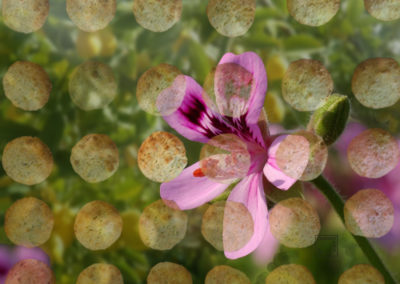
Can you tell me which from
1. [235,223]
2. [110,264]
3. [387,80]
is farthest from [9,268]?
[387,80]

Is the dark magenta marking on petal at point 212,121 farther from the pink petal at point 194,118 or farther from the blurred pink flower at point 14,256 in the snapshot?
the blurred pink flower at point 14,256

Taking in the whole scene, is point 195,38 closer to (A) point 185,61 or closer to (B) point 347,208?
(A) point 185,61

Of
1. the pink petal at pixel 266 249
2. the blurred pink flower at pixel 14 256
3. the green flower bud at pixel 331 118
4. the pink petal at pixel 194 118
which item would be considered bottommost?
the blurred pink flower at pixel 14 256

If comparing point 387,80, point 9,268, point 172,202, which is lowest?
point 9,268

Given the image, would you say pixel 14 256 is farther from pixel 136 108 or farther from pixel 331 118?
pixel 331 118

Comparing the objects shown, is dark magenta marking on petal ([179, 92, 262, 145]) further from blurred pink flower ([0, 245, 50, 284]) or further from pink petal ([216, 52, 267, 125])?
blurred pink flower ([0, 245, 50, 284])

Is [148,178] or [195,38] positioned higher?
[195,38]

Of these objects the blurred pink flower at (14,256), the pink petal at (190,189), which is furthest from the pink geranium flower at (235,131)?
the blurred pink flower at (14,256)
